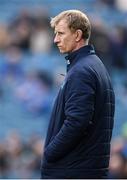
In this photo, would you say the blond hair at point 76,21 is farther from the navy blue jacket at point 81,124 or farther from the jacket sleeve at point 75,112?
the jacket sleeve at point 75,112

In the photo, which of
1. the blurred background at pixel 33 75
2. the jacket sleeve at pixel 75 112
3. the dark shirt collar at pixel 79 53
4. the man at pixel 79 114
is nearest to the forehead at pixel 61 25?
the man at pixel 79 114

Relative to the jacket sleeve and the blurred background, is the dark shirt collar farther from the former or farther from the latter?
the blurred background

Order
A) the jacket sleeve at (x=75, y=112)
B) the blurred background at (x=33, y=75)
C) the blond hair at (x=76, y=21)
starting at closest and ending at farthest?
the jacket sleeve at (x=75, y=112)
the blond hair at (x=76, y=21)
the blurred background at (x=33, y=75)

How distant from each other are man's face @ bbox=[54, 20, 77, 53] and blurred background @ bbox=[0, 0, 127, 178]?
4.95 meters

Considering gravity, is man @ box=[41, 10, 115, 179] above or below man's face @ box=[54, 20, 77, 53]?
below

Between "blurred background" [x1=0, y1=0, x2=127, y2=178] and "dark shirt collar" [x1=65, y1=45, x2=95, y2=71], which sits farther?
"blurred background" [x1=0, y1=0, x2=127, y2=178]

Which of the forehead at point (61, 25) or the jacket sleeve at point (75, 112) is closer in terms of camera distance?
the jacket sleeve at point (75, 112)

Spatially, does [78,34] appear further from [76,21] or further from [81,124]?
[81,124]

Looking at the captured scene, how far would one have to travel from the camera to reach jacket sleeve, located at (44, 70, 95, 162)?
365 cm

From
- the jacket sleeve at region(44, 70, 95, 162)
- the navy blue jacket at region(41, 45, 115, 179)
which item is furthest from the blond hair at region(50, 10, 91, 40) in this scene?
the jacket sleeve at region(44, 70, 95, 162)

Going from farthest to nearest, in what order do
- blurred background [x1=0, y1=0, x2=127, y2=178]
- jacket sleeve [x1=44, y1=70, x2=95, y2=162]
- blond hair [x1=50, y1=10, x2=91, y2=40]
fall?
1. blurred background [x1=0, y1=0, x2=127, y2=178]
2. blond hair [x1=50, y1=10, x2=91, y2=40]
3. jacket sleeve [x1=44, y1=70, x2=95, y2=162]

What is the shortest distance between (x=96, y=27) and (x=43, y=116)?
152cm

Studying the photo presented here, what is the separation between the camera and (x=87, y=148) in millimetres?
3730

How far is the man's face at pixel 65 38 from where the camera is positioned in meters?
3.85
